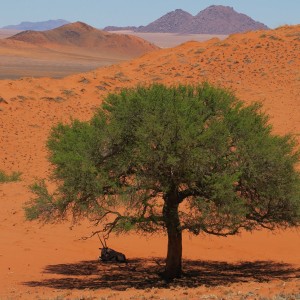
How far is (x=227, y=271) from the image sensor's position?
18984mm

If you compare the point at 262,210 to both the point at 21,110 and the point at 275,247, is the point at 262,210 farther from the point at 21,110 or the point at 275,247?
the point at 21,110

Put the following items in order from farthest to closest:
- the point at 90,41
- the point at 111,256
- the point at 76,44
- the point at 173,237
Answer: the point at 90,41
the point at 76,44
the point at 111,256
the point at 173,237

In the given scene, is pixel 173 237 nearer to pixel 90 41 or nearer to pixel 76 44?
pixel 76 44

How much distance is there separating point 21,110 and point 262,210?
25921 millimetres

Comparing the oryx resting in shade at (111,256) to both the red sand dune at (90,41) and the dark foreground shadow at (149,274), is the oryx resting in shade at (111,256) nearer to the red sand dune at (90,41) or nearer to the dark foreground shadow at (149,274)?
the dark foreground shadow at (149,274)

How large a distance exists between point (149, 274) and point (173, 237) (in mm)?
1809

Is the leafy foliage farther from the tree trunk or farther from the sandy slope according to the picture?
the sandy slope

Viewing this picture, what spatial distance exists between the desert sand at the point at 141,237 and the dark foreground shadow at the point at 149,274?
0.09ft

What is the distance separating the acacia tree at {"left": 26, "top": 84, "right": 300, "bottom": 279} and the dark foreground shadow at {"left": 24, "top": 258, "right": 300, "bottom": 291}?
0.90 meters

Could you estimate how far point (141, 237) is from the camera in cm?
2330

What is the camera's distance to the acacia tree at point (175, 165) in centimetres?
1548

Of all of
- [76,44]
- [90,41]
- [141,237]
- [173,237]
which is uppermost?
[90,41]

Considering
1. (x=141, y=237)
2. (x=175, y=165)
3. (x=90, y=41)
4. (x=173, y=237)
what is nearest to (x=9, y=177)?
(x=141, y=237)

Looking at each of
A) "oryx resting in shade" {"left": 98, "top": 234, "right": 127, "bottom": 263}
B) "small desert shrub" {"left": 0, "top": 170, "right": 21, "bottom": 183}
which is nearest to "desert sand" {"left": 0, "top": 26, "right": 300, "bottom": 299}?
"oryx resting in shade" {"left": 98, "top": 234, "right": 127, "bottom": 263}
